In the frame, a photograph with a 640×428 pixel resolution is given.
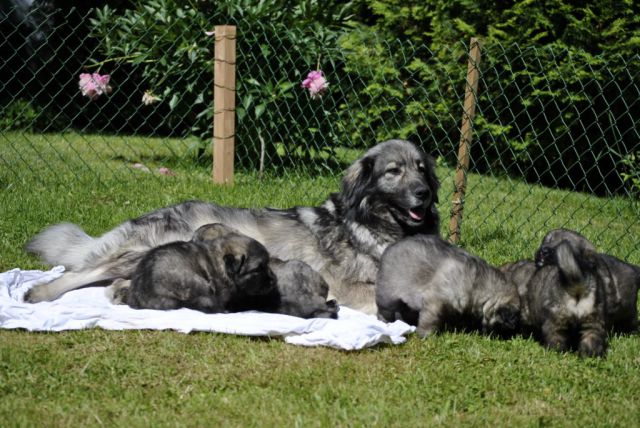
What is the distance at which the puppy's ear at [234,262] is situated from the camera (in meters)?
4.62

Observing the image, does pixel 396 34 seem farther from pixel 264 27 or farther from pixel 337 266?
pixel 337 266

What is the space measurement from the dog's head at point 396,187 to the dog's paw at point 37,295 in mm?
2194

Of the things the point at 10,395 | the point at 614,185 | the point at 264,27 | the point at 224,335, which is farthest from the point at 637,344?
the point at 614,185

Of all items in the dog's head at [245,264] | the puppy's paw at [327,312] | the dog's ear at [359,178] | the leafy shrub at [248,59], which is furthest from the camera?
the leafy shrub at [248,59]

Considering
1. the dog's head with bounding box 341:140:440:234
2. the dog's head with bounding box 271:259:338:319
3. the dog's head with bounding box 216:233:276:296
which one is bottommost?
the dog's head with bounding box 271:259:338:319

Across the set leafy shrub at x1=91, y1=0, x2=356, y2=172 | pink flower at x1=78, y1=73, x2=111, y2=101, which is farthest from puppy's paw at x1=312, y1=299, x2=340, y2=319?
pink flower at x1=78, y1=73, x2=111, y2=101

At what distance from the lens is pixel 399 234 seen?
17.8 feet

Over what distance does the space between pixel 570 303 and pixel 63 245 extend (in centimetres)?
370

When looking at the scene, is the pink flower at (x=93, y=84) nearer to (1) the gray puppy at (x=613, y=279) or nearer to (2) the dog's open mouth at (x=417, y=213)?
(2) the dog's open mouth at (x=417, y=213)

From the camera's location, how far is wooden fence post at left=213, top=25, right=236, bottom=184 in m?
8.09

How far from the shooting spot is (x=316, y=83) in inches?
343

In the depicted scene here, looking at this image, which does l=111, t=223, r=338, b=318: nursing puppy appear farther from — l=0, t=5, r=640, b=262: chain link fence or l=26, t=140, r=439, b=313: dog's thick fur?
l=0, t=5, r=640, b=262: chain link fence

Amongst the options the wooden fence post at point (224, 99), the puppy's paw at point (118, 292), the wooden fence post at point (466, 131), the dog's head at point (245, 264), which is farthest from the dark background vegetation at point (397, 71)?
the dog's head at point (245, 264)

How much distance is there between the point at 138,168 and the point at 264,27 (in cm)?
247
